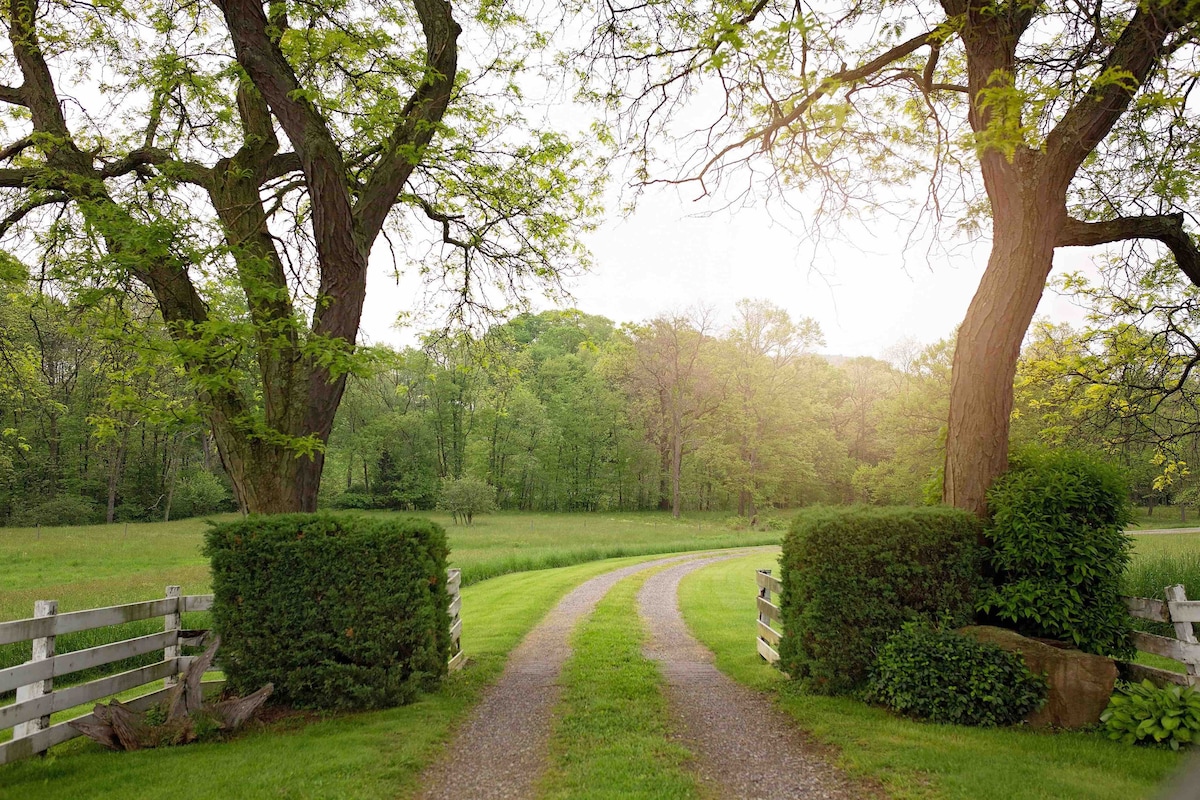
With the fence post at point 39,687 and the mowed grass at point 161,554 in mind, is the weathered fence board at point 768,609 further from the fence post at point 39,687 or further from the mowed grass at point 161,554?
the fence post at point 39,687

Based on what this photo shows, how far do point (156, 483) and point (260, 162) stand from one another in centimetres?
4703

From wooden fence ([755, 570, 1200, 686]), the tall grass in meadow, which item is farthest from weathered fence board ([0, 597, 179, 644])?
the tall grass in meadow

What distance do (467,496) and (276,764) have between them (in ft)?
119

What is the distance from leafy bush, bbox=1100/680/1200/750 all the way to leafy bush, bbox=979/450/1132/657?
676 millimetres

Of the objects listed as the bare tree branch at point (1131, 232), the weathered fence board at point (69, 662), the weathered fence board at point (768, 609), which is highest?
the bare tree branch at point (1131, 232)

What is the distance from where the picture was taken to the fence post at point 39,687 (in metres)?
5.32

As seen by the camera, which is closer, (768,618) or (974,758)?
(974,758)

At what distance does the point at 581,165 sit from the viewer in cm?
1037

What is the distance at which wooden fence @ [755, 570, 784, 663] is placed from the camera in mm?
8680

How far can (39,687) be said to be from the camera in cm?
545

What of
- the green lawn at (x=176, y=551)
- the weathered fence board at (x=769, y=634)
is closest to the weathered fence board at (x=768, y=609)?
the weathered fence board at (x=769, y=634)

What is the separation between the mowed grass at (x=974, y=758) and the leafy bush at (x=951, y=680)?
182mm

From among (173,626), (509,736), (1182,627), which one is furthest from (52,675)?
(1182,627)

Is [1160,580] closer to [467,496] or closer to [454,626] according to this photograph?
[454,626]
